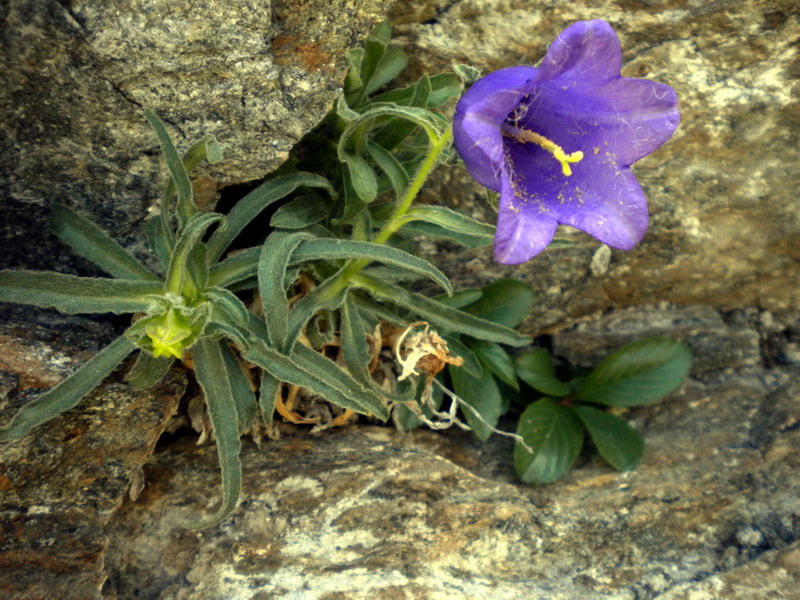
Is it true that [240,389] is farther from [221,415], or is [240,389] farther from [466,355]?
[466,355]

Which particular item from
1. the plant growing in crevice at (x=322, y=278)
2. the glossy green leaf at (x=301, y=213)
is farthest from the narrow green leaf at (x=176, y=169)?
the glossy green leaf at (x=301, y=213)

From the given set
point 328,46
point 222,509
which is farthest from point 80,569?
point 328,46

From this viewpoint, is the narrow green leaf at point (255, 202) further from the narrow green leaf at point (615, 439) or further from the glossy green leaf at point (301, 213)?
the narrow green leaf at point (615, 439)

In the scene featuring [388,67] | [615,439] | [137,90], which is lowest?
[615,439]

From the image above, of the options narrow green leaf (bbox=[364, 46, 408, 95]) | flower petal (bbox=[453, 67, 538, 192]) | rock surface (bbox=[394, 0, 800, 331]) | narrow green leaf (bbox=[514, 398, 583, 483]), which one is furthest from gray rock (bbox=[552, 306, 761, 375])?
flower petal (bbox=[453, 67, 538, 192])

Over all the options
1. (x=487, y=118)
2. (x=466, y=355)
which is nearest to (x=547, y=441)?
(x=466, y=355)

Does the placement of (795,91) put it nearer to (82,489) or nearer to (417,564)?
(417,564)
